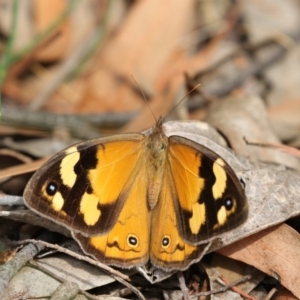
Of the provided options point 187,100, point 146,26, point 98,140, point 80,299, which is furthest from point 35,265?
point 146,26

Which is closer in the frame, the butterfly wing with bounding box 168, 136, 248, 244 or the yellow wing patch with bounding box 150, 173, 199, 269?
the butterfly wing with bounding box 168, 136, 248, 244

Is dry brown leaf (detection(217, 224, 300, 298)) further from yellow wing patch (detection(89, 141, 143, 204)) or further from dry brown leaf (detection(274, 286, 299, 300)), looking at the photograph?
yellow wing patch (detection(89, 141, 143, 204))

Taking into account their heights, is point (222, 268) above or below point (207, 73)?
below

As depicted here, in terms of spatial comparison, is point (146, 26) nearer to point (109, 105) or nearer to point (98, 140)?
point (109, 105)

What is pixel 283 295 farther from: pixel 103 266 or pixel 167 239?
pixel 103 266

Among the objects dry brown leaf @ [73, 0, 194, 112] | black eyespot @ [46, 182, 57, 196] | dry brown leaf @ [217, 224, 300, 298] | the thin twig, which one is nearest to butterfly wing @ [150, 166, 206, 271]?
the thin twig

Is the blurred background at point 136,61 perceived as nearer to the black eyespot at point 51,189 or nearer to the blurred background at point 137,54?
the blurred background at point 137,54

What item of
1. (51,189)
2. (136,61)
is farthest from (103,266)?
(136,61)
